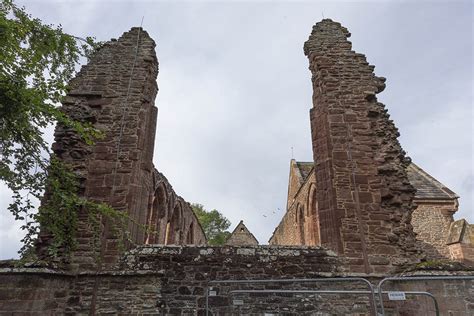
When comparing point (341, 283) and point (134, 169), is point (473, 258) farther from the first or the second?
point (134, 169)

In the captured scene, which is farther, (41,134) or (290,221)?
(290,221)

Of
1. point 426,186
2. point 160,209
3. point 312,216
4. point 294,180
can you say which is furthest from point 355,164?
point 294,180

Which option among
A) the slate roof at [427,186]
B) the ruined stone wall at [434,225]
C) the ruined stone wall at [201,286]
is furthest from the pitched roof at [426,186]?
the ruined stone wall at [201,286]

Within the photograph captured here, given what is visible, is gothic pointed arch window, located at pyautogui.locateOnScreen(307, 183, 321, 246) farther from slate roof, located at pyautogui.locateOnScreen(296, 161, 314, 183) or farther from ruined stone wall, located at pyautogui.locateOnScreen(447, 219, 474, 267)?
slate roof, located at pyautogui.locateOnScreen(296, 161, 314, 183)

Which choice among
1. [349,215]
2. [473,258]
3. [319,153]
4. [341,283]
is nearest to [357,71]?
[319,153]

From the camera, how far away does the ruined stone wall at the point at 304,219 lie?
14.4 meters

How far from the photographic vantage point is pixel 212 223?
38.2m

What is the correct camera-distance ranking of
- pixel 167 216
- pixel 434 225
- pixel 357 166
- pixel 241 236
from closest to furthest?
1. pixel 357 166
2. pixel 434 225
3. pixel 167 216
4. pixel 241 236

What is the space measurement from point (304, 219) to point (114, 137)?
11056 millimetres

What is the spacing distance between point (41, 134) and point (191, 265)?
333cm

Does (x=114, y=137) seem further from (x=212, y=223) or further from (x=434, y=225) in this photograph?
(x=212, y=223)

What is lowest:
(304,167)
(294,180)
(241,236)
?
(241,236)

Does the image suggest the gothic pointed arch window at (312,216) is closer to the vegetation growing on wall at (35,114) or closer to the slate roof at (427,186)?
the slate roof at (427,186)

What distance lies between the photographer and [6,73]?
15.2 feet
